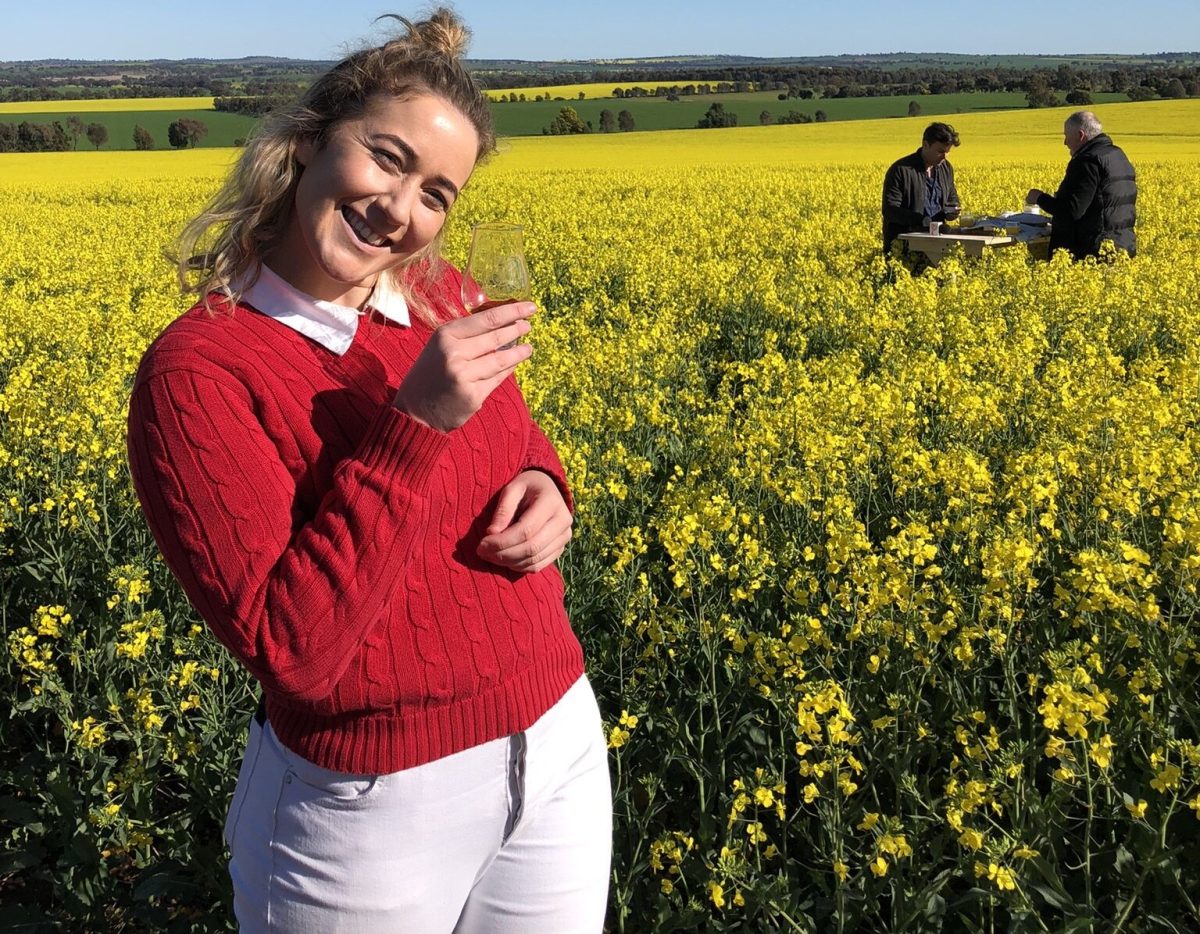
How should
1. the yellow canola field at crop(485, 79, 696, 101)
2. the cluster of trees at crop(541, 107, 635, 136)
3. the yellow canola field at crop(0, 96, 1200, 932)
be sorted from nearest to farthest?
1. the yellow canola field at crop(0, 96, 1200, 932)
2. the cluster of trees at crop(541, 107, 635, 136)
3. the yellow canola field at crop(485, 79, 696, 101)

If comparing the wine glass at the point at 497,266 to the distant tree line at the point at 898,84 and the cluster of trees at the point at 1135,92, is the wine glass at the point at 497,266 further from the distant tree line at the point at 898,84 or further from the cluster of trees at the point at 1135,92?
the cluster of trees at the point at 1135,92

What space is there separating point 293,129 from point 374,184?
185 mm

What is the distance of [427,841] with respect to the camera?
4.77ft

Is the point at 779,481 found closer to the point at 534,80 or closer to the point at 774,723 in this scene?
the point at 774,723

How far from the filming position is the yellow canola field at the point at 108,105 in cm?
6309

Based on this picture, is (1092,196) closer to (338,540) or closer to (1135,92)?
(338,540)

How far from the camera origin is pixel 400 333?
5.37ft

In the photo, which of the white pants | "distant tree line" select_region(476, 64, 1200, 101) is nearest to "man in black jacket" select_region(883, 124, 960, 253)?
the white pants

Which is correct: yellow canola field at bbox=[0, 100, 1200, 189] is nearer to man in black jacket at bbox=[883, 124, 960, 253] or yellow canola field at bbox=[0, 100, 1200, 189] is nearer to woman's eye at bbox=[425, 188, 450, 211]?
man in black jacket at bbox=[883, 124, 960, 253]

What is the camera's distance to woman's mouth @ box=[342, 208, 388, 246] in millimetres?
1430

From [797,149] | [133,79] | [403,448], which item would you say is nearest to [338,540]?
[403,448]

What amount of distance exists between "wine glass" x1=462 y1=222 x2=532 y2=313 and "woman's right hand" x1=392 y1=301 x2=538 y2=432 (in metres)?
0.27

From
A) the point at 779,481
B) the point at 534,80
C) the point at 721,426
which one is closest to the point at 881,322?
the point at 721,426

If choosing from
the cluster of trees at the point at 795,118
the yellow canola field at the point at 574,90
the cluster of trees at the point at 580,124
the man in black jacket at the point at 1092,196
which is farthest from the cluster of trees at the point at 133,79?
the man in black jacket at the point at 1092,196
